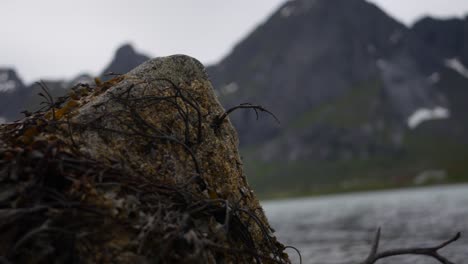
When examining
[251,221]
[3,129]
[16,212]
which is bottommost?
[16,212]

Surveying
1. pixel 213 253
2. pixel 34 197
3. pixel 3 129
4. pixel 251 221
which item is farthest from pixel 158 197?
pixel 3 129

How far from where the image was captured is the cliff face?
4.02 metres

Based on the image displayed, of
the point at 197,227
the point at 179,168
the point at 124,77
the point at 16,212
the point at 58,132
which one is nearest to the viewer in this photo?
the point at 16,212

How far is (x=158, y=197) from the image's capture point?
14.9 ft

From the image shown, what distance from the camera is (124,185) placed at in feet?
14.7

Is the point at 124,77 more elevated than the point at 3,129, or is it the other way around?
the point at 124,77

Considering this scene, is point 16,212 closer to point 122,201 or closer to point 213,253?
point 122,201

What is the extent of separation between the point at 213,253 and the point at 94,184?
132 cm

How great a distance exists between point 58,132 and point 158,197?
134cm

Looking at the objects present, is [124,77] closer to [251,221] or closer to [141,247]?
[251,221]

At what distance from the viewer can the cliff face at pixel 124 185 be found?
13.2 ft

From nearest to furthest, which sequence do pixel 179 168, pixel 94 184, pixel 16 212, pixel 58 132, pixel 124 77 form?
pixel 16 212
pixel 94 184
pixel 58 132
pixel 179 168
pixel 124 77

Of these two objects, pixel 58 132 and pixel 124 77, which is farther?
pixel 124 77

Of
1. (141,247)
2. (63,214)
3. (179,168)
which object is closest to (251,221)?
(179,168)
